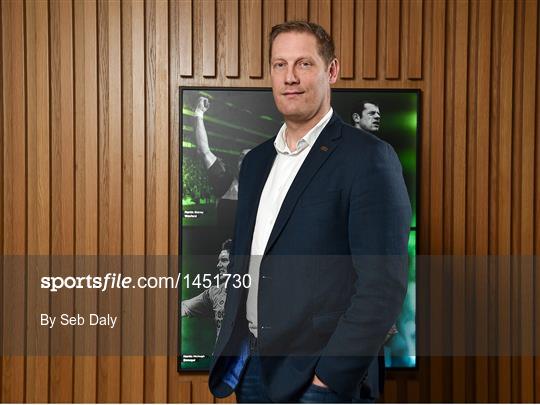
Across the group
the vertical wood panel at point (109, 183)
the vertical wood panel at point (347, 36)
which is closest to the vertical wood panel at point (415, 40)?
the vertical wood panel at point (347, 36)

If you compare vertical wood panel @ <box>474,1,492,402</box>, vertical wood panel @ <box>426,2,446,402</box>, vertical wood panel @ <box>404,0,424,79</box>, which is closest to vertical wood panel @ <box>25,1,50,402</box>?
vertical wood panel @ <box>404,0,424,79</box>

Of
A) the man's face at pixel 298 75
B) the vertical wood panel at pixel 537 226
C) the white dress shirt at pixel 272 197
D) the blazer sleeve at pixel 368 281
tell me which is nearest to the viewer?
the blazer sleeve at pixel 368 281

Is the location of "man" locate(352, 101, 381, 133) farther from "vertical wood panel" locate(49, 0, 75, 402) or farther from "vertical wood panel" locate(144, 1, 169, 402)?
"vertical wood panel" locate(49, 0, 75, 402)

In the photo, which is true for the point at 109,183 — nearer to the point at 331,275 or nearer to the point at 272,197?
the point at 272,197

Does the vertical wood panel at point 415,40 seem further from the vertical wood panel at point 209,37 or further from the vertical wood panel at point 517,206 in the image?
the vertical wood panel at point 209,37

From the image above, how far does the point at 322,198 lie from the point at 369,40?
1.17 metres

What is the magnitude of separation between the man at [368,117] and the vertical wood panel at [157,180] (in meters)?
0.94

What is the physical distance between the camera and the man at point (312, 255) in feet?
6.55

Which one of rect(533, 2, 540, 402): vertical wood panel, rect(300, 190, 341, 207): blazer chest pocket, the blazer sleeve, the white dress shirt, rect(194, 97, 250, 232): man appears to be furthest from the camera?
rect(533, 2, 540, 402): vertical wood panel

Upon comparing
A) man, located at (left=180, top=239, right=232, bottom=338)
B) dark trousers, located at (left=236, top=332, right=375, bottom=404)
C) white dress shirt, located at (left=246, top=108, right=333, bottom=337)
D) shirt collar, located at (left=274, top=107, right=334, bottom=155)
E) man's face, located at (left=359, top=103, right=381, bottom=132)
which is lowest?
dark trousers, located at (left=236, top=332, right=375, bottom=404)

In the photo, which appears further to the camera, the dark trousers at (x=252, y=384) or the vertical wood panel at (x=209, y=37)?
the vertical wood panel at (x=209, y=37)

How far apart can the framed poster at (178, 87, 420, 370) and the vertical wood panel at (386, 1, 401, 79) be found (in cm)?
12

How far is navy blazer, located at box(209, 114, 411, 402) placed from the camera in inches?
78.2

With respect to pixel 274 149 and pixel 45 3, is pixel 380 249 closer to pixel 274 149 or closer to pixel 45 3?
pixel 274 149
